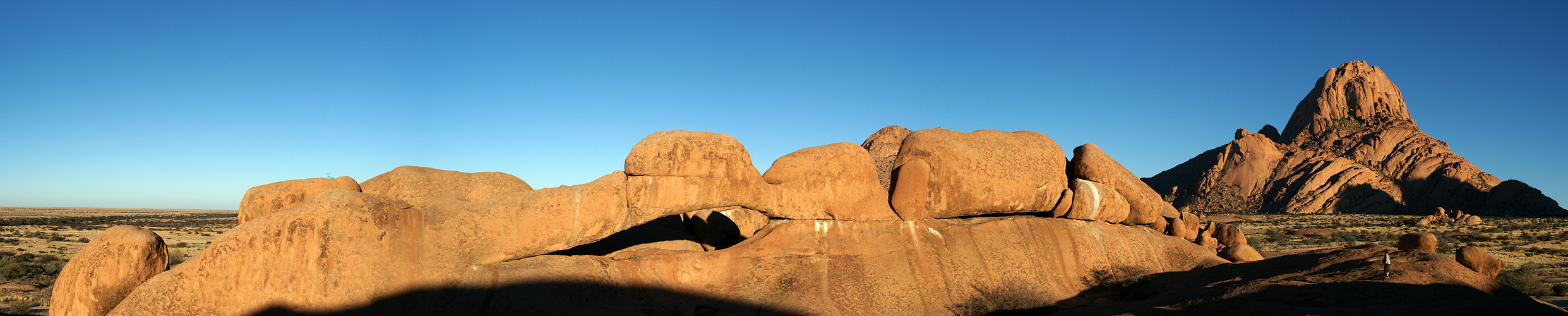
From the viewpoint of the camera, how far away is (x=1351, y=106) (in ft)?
262

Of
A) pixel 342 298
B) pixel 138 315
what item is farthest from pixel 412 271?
pixel 138 315

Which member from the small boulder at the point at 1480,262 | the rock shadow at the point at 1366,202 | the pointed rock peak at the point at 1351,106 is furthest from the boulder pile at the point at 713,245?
the pointed rock peak at the point at 1351,106

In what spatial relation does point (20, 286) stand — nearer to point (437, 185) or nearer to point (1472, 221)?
point (437, 185)

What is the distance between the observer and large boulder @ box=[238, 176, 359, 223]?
10.1 m

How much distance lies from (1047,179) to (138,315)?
1231 centimetres

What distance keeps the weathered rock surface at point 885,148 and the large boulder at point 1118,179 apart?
310 cm

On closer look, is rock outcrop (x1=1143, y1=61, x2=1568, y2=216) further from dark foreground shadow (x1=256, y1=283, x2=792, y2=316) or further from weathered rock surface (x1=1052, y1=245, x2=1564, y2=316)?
dark foreground shadow (x1=256, y1=283, x2=792, y2=316)

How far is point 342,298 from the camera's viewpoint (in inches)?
340

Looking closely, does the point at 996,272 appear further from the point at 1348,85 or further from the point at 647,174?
the point at 1348,85

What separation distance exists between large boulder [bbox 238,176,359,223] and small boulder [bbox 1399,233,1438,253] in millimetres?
16348

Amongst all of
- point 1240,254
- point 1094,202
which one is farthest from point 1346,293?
point 1240,254

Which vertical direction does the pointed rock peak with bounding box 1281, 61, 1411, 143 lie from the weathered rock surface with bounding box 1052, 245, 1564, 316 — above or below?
above

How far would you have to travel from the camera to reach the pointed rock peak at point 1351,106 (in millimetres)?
77750

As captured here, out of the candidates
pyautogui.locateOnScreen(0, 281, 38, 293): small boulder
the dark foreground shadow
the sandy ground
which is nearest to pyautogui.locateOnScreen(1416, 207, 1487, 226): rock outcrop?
the dark foreground shadow
